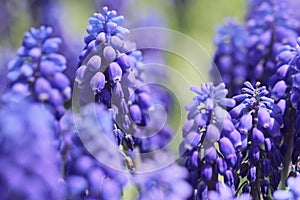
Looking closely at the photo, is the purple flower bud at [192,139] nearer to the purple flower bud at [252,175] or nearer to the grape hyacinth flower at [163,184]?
the grape hyacinth flower at [163,184]

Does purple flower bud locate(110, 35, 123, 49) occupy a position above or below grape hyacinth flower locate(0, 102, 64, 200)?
above

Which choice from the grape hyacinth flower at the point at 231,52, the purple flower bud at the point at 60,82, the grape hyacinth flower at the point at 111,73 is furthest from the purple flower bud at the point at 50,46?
the grape hyacinth flower at the point at 231,52

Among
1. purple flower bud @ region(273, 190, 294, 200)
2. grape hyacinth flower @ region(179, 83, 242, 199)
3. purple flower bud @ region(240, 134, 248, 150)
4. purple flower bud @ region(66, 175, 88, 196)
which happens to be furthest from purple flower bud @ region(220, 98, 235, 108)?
purple flower bud @ region(66, 175, 88, 196)

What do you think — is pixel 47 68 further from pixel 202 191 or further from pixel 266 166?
pixel 266 166

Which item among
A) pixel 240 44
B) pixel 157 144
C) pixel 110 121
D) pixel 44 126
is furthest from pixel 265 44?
pixel 44 126

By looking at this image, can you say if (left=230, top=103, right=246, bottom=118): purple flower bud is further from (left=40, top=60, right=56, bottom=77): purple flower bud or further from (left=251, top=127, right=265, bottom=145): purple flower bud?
(left=40, top=60, right=56, bottom=77): purple flower bud

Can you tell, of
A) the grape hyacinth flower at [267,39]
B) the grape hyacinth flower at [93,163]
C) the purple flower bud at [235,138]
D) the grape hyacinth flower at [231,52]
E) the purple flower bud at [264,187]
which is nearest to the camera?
the grape hyacinth flower at [93,163]

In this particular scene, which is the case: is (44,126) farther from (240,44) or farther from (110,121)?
(240,44)
